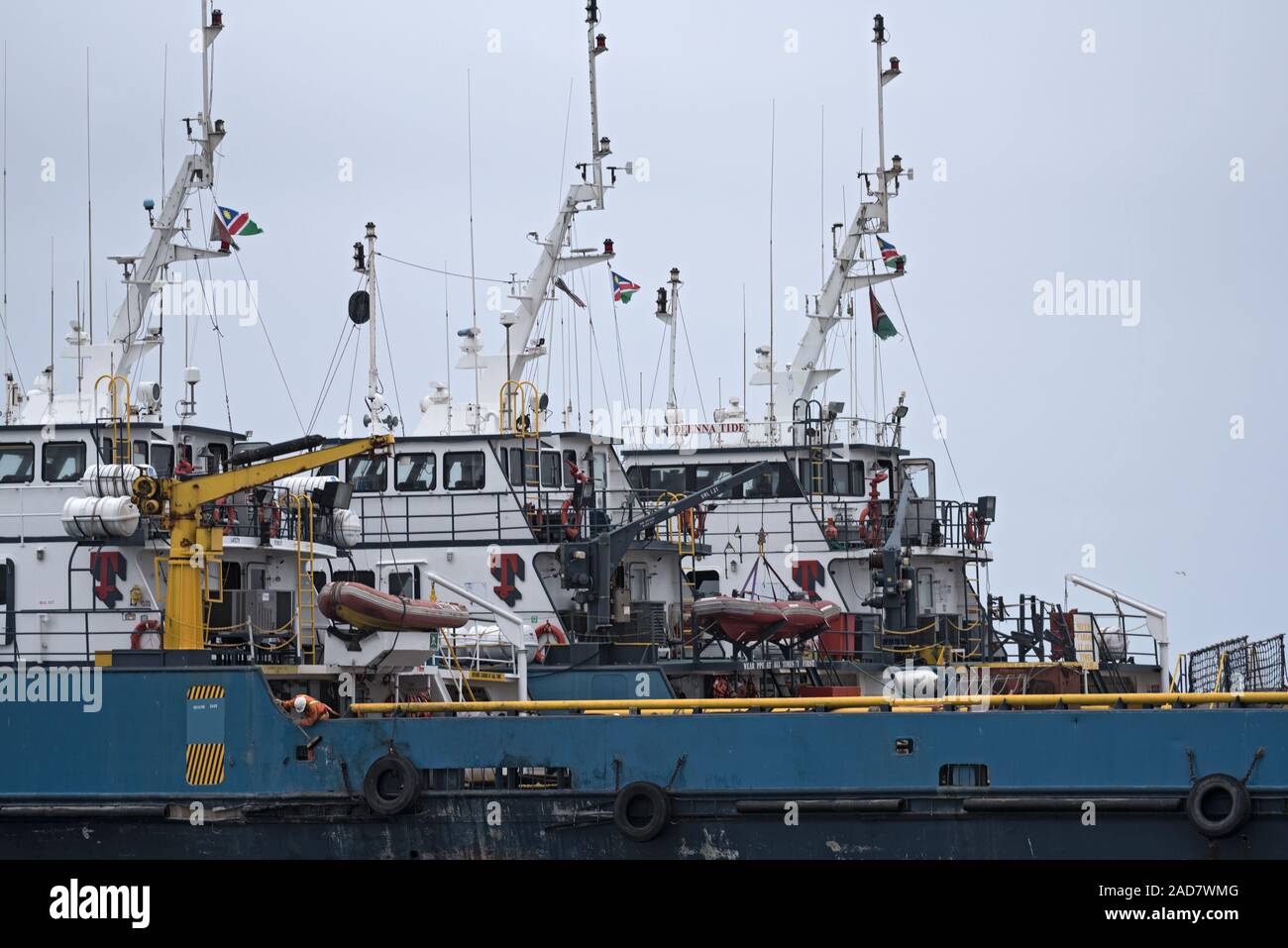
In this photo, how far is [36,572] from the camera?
87.1ft

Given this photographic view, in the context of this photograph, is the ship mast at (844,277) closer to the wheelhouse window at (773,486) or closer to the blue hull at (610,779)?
the wheelhouse window at (773,486)

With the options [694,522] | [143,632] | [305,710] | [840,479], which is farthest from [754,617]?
[840,479]

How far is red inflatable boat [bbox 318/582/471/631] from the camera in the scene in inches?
979

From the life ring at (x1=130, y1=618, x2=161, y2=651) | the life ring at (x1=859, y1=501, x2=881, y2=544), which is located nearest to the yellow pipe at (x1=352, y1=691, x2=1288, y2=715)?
the life ring at (x1=130, y1=618, x2=161, y2=651)

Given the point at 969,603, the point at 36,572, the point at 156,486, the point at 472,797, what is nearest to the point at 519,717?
the point at 472,797

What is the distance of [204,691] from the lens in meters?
24.3

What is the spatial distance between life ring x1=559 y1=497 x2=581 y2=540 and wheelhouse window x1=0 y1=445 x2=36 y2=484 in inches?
299

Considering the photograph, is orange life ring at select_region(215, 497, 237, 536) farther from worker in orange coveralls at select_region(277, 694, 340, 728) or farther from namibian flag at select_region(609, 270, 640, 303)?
namibian flag at select_region(609, 270, 640, 303)

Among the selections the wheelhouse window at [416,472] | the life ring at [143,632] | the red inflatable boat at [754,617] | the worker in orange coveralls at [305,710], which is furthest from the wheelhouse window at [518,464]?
the worker in orange coveralls at [305,710]

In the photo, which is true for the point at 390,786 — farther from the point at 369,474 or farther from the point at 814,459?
the point at 814,459

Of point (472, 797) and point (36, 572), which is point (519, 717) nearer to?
point (472, 797)

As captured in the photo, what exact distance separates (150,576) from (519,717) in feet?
17.6

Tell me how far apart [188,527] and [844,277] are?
17399mm

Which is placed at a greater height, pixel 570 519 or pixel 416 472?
pixel 416 472
